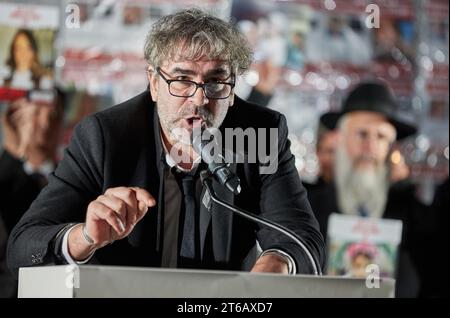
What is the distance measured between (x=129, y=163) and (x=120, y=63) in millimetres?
2835

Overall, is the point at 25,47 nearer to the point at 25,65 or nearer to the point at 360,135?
the point at 25,65

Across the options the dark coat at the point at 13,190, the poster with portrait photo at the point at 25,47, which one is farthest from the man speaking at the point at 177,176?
the poster with portrait photo at the point at 25,47

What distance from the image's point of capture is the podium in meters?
1.59

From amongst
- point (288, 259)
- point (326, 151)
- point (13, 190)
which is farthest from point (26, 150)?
point (288, 259)

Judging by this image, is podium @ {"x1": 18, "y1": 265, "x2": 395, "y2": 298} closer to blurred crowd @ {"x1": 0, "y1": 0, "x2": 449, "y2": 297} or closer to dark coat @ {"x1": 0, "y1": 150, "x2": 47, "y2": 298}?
dark coat @ {"x1": 0, "y1": 150, "x2": 47, "y2": 298}

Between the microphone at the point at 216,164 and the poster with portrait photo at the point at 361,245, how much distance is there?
315cm

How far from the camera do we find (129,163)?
2426mm

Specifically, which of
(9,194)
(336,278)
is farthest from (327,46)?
(336,278)

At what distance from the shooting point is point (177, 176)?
247 cm

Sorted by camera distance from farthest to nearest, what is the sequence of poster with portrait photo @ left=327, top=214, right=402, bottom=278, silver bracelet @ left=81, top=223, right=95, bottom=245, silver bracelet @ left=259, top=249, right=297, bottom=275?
poster with portrait photo @ left=327, top=214, right=402, bottom=278 < silver bracelet @ left=259, top=249, right=297, bottom=275 < silver bracelet @ left=81, top=223, right=95, bottom=245

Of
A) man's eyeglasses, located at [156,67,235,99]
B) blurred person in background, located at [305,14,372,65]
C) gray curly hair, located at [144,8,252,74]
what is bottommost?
man's eyeglasses, located at [156,67,235,99]

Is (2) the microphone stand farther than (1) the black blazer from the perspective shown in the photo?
No

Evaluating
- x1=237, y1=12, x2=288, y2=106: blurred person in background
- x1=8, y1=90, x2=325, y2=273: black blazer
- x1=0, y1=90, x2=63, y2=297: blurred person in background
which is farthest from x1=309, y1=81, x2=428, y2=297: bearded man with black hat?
x1=8, y1=90, x2=325, y2=273: black blazer
